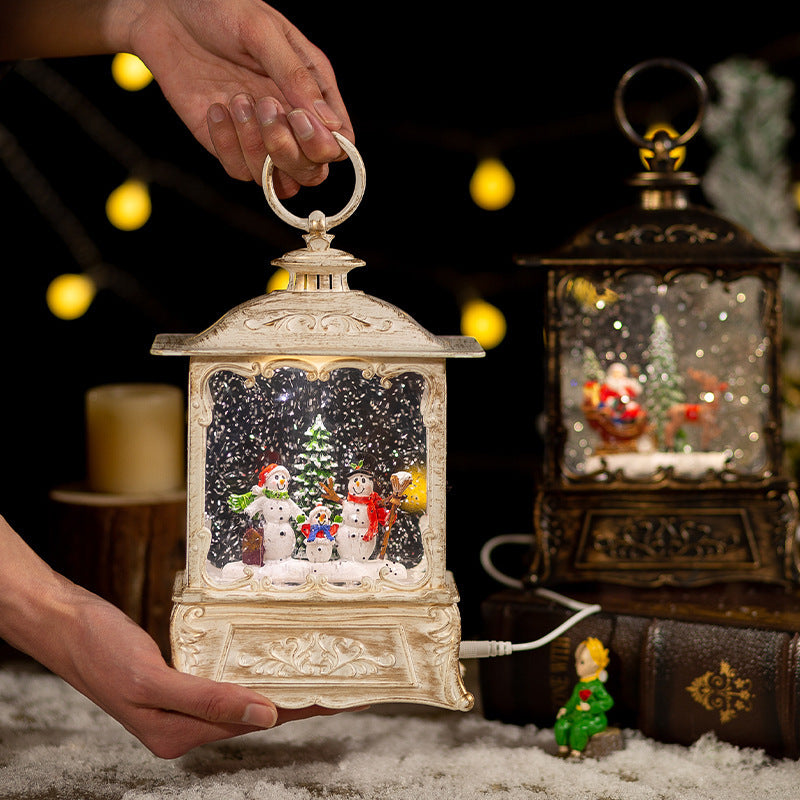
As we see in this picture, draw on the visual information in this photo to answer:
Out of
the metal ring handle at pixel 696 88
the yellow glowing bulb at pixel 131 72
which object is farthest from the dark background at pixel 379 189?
the metal ring handle at pixel 696 88

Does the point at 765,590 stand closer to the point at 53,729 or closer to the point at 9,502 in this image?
the point at 53,729

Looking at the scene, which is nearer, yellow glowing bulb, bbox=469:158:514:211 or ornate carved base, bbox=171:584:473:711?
ornate carved base, bbox=171:584:473:711

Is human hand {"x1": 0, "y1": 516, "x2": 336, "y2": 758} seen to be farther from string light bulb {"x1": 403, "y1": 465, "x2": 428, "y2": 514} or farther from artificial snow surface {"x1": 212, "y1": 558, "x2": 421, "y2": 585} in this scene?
string light bulb {"x1": 403, "y1": 465, "x2": 428, "y2": 514}

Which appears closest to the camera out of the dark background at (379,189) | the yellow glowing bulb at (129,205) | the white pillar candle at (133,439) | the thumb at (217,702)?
the thumb at (217,702)

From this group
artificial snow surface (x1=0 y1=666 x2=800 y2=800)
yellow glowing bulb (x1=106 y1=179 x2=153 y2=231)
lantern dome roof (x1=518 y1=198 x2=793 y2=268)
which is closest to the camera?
artificial snow surface (x1=0 y1=666 x2=800 y2=800)

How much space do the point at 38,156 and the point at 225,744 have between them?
1.42m

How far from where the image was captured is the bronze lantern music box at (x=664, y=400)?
205 centimetres

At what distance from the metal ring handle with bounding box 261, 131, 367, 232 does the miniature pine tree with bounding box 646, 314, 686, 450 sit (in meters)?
0.78

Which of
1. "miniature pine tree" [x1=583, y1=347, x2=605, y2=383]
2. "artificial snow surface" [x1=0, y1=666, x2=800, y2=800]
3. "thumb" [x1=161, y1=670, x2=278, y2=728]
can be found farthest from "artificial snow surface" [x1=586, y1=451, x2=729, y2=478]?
"thumb" [x1=161, y1=670, x2=278, y2=728]

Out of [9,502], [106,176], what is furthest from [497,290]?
[9,502]

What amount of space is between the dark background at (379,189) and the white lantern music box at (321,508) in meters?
1.20

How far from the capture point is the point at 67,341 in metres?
2.74

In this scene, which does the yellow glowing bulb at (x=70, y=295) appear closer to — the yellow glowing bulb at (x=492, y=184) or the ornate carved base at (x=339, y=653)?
the yellow glowing bulb at (x=492, y=184)

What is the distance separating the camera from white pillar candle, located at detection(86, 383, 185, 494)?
2287mm
